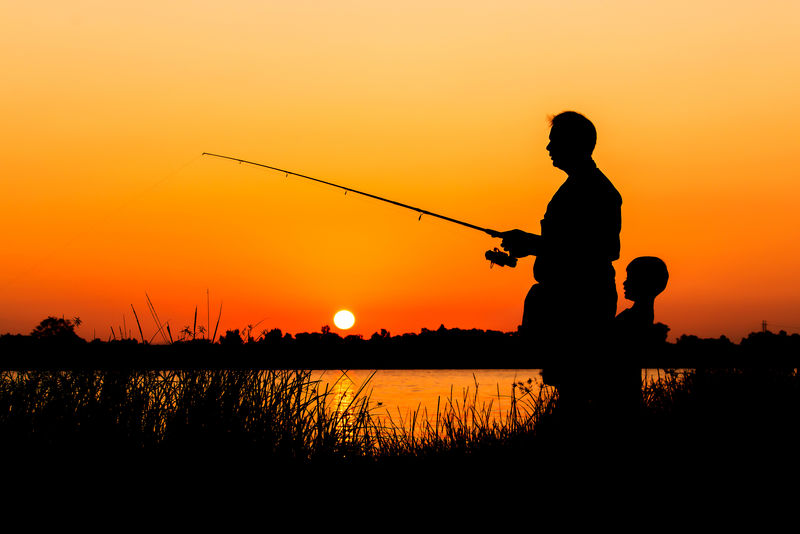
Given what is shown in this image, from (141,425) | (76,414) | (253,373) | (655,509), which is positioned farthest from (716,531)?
(76,414)

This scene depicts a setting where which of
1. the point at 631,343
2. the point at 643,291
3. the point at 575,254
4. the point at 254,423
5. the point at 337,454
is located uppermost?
the point at 575,254

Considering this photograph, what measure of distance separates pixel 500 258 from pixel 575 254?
0.76m

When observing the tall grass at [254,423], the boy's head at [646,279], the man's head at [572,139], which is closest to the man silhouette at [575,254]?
the man's head at [572,139]

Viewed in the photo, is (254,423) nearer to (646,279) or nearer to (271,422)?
(271,422)

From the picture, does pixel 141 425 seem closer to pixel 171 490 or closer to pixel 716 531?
pixel 171 490

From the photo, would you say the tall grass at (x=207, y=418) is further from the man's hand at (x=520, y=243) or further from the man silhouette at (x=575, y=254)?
the man's hand at (x=520, y=243)

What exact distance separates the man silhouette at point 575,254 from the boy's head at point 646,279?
40 cm

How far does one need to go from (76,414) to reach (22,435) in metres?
0.43

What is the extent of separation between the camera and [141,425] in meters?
6.59

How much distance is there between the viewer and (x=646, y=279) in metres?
5.98

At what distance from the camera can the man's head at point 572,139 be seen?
5.61m

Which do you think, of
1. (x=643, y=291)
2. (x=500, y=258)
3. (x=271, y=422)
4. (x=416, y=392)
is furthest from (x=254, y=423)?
(x=416, y=392)

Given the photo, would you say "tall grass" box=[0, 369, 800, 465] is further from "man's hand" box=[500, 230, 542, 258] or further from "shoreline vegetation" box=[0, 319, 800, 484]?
"man's hand" box=[500, 230, 542, 258]

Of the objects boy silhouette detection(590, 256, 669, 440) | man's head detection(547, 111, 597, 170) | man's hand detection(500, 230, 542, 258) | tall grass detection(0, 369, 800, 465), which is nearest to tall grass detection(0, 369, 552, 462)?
tall grass detection(0, 369, 800, 465)
